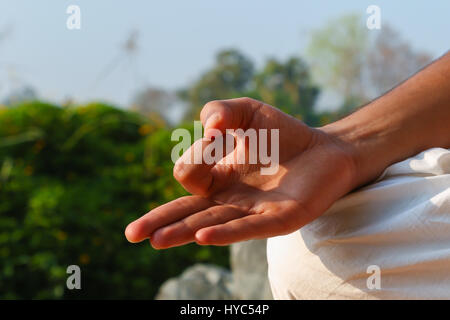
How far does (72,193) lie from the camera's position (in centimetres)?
377

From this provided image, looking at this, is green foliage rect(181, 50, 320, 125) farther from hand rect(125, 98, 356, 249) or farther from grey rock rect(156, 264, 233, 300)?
hand rect(125, 98, 356, 249)

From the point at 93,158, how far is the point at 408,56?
417 centimetres

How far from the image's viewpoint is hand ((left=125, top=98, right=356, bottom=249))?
125cm

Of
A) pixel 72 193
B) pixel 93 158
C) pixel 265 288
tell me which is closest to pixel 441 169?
pixel 265 288

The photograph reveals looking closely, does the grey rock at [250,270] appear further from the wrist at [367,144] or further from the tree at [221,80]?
the tree at [221,80]

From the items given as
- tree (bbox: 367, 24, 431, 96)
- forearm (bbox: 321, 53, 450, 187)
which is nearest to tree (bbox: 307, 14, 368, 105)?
tree (bbox: 367, 24, 431, 96)

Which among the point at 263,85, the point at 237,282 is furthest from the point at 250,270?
the point at 263,85

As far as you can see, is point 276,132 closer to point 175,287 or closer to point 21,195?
point 175,287

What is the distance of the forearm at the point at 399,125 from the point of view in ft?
4.85

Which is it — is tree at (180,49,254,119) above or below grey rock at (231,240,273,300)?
above

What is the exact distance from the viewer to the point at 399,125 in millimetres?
1519

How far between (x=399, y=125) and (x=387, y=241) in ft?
1.15

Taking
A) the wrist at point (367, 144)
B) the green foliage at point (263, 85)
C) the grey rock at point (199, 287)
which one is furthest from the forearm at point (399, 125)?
the green foliage at point (263, 85)


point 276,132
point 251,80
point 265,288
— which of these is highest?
point 251,80
